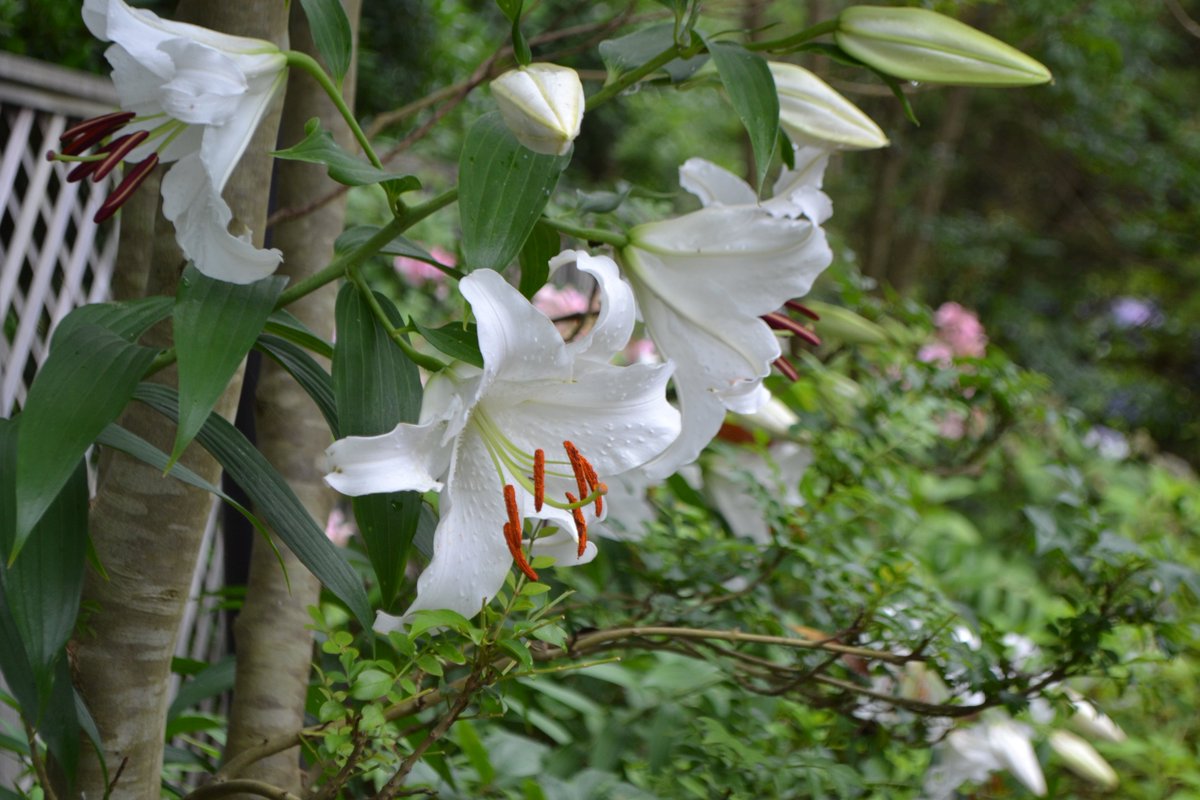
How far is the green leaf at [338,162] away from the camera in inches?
21.8

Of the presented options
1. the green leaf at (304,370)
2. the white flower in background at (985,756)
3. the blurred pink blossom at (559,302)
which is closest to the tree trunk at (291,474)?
the green leaf at (304,370)

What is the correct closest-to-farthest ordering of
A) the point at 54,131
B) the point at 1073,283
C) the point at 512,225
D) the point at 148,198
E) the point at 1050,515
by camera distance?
the point at 512,225
the point at 148,198
the point at 1050,515
the point at 54,131
the point at 1073,283

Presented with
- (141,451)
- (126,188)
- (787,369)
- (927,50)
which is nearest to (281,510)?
(141,451)

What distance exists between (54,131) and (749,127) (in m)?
1.44

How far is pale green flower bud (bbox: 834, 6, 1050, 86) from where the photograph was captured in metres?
0.67

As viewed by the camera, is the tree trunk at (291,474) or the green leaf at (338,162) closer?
the green leaf at (338,162)

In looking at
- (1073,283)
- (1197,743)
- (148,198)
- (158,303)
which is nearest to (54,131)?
(148,198)

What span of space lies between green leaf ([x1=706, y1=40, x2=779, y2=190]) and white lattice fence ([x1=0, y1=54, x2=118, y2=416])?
1193 mm

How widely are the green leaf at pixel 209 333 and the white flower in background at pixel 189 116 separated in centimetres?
3

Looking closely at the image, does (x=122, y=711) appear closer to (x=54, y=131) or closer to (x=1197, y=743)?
(x=54, y=131)

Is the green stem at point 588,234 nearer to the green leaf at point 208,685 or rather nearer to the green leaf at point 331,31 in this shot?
the green leaf at point 331,31

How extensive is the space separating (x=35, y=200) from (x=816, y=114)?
1.34m

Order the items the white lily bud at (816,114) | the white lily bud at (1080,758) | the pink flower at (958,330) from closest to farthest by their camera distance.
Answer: the white lily bud at (816,114), the white lily bud at (1080,758), the pink flower at (958,330)

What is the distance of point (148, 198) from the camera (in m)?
0.87
